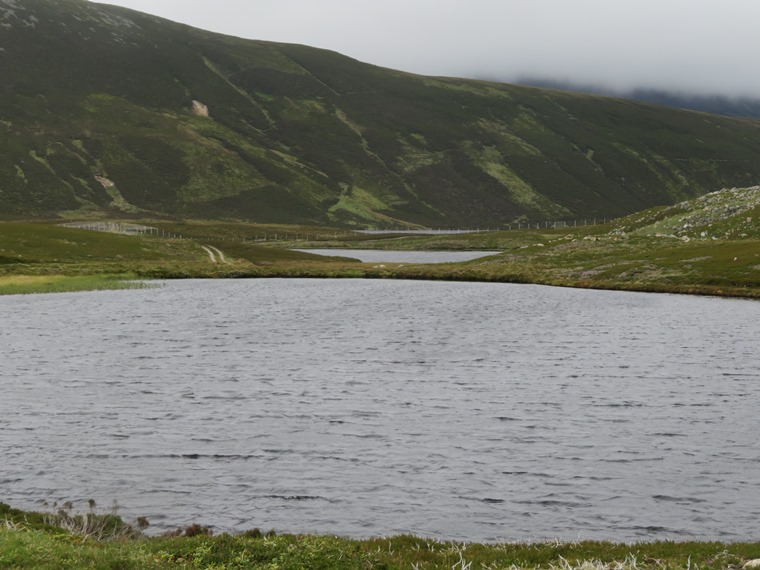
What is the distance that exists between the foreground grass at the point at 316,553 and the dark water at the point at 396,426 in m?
2.44

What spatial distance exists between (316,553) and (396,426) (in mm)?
17192

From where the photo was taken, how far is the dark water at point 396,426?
83.0 feet

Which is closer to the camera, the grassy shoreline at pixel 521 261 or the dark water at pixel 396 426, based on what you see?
the dark water at pixel 396 426

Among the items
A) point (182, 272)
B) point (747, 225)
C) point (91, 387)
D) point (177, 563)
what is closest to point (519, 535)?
point (177, 563)

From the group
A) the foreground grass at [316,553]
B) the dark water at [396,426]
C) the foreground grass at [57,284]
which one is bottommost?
the foreground grass at [57,284]

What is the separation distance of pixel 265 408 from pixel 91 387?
11.3m

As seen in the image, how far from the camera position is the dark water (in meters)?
25.3

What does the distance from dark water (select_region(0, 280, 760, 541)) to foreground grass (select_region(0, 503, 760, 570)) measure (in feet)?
8.02

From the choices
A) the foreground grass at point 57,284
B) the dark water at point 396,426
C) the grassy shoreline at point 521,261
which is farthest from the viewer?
the grassy shoreline at point 521,261

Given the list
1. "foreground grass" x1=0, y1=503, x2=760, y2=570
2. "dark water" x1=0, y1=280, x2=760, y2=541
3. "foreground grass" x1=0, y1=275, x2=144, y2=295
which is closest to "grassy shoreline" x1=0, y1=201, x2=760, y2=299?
"foreground grass" x1=0, y1=275, x2=144, y2=295

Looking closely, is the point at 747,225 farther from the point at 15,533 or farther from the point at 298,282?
the point at 15,533

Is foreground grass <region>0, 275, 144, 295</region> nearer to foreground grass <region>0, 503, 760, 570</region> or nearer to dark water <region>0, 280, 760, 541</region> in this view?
dark water <region>0, 280, 760, 541</region>

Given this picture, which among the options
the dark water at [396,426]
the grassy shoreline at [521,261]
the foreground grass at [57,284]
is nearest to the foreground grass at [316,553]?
the dark water at [396,426]

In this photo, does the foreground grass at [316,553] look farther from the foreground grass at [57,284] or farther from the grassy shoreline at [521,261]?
the foreground grass at [57,284]
